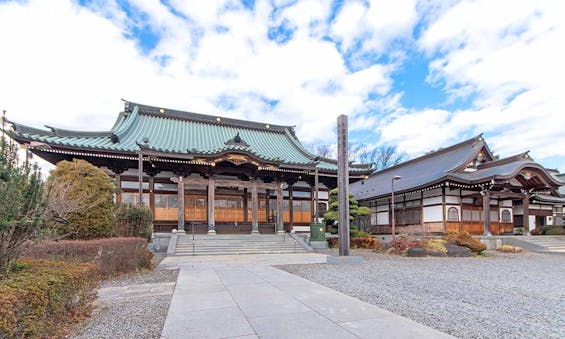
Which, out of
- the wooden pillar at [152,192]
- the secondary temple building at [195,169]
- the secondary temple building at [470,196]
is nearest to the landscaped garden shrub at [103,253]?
the secondary temple building at [195,169]

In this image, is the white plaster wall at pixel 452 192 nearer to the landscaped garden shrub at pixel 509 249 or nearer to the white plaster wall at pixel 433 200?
the white plaster wall at pixel 433 200

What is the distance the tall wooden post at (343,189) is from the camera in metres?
10.9

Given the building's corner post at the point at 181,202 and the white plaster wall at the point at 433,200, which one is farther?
the white plaster wall at the point at 433,200

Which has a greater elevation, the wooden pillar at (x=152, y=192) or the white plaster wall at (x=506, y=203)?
the wooden pillar at (x=152, y=192)

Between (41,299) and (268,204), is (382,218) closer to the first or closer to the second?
(268,204)

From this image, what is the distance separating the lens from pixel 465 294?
6.09m

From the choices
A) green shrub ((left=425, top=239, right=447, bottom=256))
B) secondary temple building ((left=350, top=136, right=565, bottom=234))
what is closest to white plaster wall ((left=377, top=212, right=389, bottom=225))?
secondary temple building ((left=350, top=136, right=565, bottom=234))

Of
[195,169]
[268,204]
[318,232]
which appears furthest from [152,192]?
[318,232]

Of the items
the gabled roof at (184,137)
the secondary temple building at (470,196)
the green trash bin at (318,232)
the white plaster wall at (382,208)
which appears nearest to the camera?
the gabled roof at (184,137)

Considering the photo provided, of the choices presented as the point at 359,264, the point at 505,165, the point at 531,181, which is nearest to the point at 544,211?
the point at 531,181

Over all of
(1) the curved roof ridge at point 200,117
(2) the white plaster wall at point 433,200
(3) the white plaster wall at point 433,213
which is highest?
(1) the curved roof ridge at point 200,117

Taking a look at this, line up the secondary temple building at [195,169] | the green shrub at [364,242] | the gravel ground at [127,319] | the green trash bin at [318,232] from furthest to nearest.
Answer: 1. the green shrub at [364,242]
2. the green trash bin at [318,232]
3. the secondary temple building at [195,169]
4. the gravel ground at [127,319]

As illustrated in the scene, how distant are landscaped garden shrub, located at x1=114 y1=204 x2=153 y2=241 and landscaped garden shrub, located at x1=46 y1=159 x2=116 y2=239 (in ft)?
3.59

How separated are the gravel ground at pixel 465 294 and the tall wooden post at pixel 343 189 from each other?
4.19 feet
